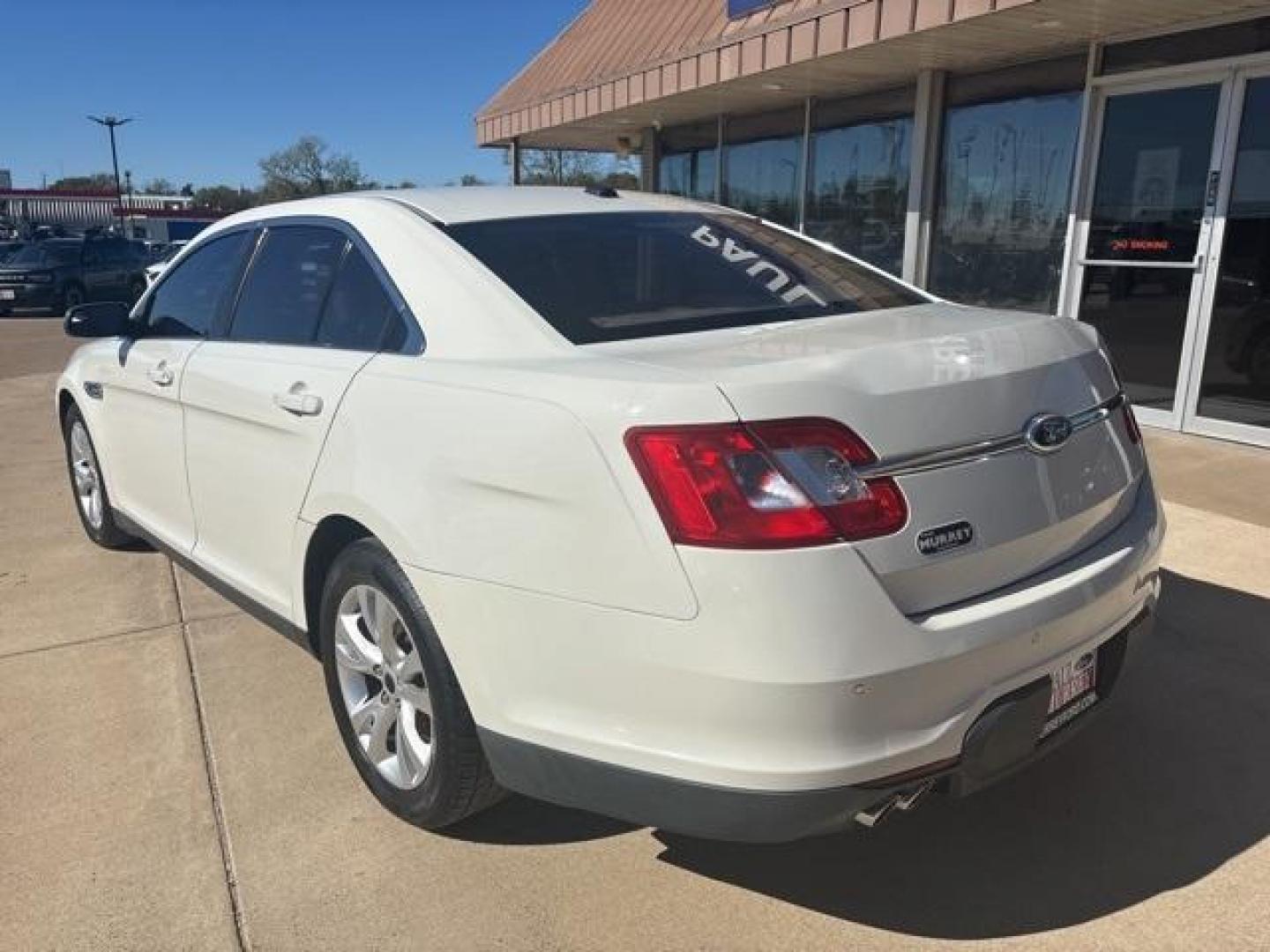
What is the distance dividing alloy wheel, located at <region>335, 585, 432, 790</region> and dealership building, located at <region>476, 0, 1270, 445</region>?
18.5ft

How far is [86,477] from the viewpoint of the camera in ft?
16.4

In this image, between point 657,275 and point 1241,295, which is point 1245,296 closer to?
point 1241,295

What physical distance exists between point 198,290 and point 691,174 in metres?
10.0

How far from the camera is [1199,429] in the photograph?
276 inches

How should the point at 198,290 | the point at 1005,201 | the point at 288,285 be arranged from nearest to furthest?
the point at 288,285 → the point at 198,290 → the point at 1005,201

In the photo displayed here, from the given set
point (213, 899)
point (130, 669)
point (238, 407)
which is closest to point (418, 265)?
point (238, 407)

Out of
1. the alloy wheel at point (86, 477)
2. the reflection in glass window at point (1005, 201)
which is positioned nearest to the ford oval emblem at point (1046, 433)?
the alloy wheel at point (86, 477)

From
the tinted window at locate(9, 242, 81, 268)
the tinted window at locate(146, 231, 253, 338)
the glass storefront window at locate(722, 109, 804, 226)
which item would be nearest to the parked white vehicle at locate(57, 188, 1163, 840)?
the tinted window at locate(146, 231, 253, 338)

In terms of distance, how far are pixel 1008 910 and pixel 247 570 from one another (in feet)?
7.80

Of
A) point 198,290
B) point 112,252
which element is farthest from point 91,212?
point 198,290

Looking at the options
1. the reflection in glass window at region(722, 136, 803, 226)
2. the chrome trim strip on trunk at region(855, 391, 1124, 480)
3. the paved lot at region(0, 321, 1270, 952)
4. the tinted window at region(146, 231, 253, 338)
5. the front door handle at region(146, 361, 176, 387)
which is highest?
the reflection in glass window at region(722, 136, 803, 226)

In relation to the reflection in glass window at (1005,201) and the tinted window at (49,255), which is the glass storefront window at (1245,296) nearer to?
the reflection in glass window at (1005,201)

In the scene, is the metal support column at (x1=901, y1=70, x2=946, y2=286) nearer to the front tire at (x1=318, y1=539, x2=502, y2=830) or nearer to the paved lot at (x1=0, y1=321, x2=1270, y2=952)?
the paved lot at (x1=0, y1=321, x2=1270, y2=952)

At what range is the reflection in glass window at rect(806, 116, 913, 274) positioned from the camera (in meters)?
9.60
